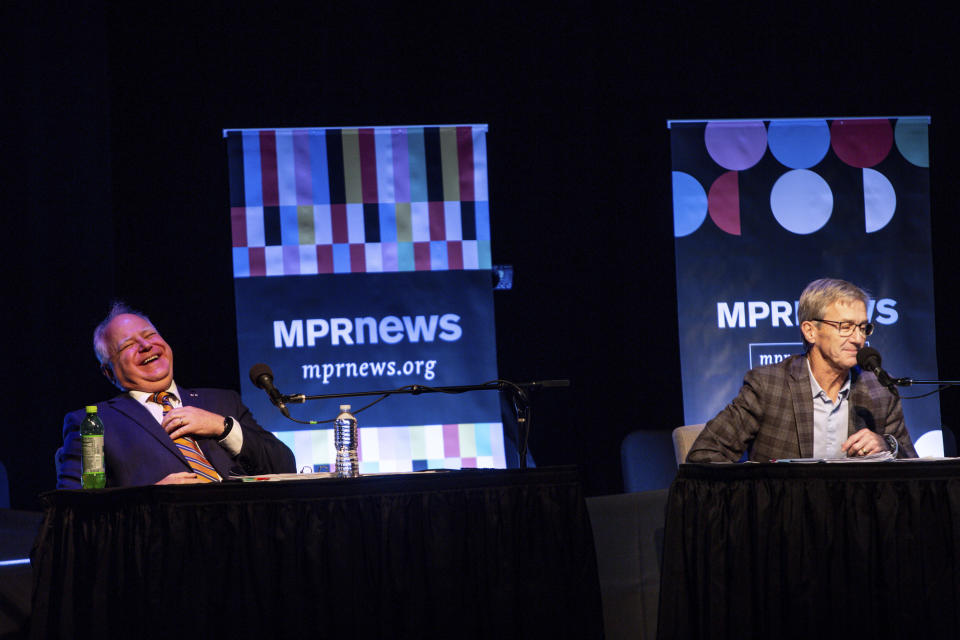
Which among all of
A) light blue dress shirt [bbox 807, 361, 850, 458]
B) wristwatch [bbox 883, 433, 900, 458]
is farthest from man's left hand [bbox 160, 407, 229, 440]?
wristwatch [bbox 883, 433, 900, 458]

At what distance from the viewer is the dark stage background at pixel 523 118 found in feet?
15.4

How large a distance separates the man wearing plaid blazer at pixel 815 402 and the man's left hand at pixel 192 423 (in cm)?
159

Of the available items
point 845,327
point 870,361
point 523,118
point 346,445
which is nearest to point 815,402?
point 845,327

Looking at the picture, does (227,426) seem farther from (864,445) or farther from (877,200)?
(877,200)

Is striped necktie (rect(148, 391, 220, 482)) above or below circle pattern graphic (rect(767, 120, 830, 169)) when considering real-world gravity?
below

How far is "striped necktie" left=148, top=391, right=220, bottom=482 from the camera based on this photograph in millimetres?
3467

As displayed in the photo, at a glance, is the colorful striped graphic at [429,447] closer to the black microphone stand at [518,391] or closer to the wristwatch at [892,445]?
the black microphone stand at [518,391]

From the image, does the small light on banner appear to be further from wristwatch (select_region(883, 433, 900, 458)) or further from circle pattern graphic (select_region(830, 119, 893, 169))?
wristwatch (select_region(883, 433, 900, 458))

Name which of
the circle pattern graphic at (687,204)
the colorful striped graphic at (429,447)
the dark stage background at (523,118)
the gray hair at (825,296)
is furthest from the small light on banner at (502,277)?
the gray hair at (825,296)

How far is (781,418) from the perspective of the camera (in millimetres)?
3324

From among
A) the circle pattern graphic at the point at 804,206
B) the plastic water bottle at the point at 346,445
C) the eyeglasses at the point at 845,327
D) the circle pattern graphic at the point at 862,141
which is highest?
the circle pattern graphic at the point at 862,141

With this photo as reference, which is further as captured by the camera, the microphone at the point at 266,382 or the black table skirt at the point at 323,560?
the microphone at the point at 266,382

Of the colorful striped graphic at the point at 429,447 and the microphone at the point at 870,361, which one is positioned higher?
the microphone at the point at 870,361

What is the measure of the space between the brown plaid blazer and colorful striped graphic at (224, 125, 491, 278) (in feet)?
5.32
